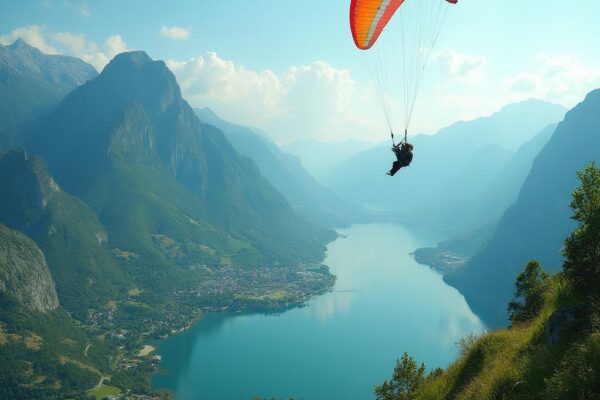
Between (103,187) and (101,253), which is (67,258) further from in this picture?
(103,187)

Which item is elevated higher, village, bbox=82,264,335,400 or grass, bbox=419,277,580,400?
village, bbox=82,264,335,400

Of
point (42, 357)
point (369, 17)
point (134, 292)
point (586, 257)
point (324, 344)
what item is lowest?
point (42, 357)

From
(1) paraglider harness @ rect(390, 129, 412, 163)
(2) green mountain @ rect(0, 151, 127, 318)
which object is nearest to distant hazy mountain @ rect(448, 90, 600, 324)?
(2) green mountain @ rect(0, 151, 127, 318)

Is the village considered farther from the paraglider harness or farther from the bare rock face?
the paraglider harness

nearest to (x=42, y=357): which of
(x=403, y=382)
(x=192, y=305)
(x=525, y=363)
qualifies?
(x=192, y=305)

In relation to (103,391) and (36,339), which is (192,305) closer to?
(36,339)

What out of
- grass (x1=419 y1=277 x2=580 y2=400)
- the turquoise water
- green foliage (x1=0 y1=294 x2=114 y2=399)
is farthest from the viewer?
the turquoise water

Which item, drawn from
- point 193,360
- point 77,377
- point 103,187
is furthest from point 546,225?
point 103,187
